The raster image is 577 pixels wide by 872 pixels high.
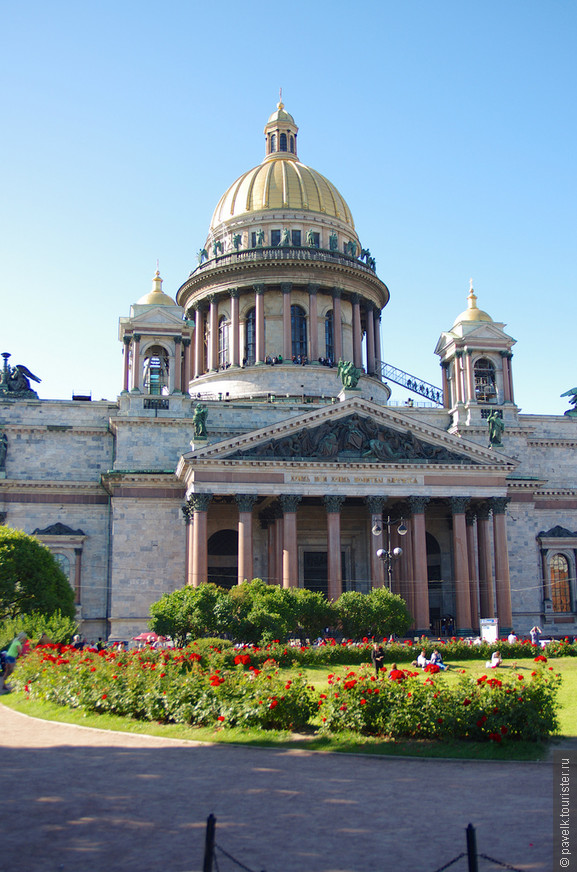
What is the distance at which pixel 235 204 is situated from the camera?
236 ft

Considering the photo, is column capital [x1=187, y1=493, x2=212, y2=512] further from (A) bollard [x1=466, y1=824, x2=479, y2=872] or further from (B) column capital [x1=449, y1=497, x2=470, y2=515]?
(A) bollard [x1=466, y1=824, x2=479, y2=872]

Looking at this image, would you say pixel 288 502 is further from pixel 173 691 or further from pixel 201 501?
pixel 173 691

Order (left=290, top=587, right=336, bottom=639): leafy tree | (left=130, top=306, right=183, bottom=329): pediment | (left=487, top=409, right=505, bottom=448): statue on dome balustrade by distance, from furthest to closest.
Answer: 1. (left=130, top=306, right=183, bottom=329): pediment
2. (left=487, top=409, right=505, bottom=448): statue on dome balustrade
3. (left=290, top=587, right=336, bottom=639): leafy tree

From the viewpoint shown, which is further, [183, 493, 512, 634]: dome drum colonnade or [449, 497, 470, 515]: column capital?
[449, 497, 470, 515]: column capital

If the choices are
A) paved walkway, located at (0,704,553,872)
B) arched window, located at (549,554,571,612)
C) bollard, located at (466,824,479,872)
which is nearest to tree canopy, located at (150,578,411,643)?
paved walkway, located at (0,704,553,872)

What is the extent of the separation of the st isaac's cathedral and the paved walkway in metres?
21.9

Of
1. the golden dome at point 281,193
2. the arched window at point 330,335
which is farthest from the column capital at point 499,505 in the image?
the golden dome at point 281,193

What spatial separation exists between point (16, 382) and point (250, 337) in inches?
738

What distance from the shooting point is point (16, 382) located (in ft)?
184

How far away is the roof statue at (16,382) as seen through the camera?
55.6m

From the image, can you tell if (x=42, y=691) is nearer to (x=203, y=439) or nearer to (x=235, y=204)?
(x=203, y=439)

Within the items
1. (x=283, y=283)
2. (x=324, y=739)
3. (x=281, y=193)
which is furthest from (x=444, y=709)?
(x=281, y=193)

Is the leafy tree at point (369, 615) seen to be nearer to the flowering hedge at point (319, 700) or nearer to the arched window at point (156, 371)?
the flowering hedge at point (319, 700)

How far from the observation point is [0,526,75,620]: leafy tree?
124 feet
